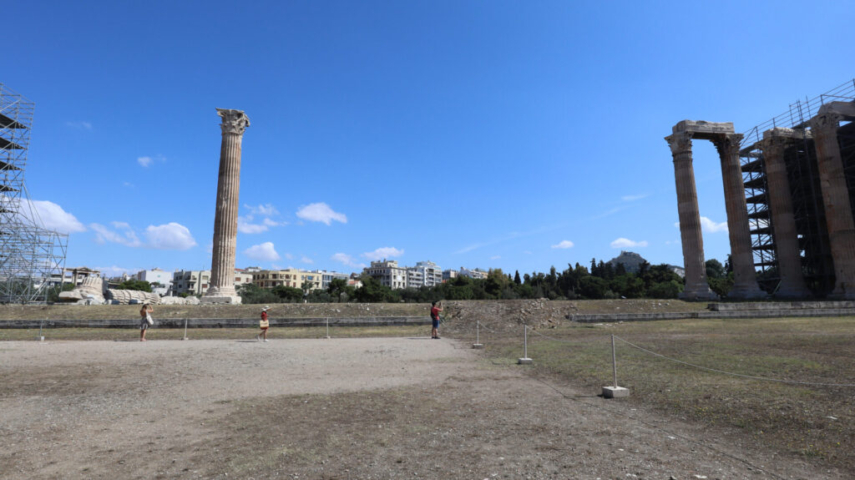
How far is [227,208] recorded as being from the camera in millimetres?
34594

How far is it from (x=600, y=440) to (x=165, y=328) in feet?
81.8

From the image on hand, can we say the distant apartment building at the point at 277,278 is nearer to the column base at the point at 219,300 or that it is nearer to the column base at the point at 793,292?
the column base at the point at 219,300

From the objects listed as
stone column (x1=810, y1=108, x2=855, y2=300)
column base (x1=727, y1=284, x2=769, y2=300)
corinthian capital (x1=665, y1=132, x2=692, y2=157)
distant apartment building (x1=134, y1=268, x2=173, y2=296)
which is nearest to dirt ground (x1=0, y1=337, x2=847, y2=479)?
column base (x1=727, y1=284, x2=769, y2=300)

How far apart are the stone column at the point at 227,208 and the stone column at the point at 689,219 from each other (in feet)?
122

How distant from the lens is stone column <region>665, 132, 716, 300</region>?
35469 mm

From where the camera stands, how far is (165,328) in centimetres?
2352

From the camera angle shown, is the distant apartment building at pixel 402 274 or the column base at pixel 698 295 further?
the distant apartment building at pixel 402 274

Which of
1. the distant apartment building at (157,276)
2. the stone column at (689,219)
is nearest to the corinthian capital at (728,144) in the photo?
the stone column at (689,219)

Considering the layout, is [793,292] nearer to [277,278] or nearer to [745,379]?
[745,379]

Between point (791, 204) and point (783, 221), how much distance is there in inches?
88.3

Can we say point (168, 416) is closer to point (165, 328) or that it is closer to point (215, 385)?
point (215, 385)

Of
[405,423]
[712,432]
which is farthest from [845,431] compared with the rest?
[405,423]

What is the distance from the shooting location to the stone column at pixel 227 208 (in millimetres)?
33656

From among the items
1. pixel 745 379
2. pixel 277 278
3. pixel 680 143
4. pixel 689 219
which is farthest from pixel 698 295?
pixel 277 278
